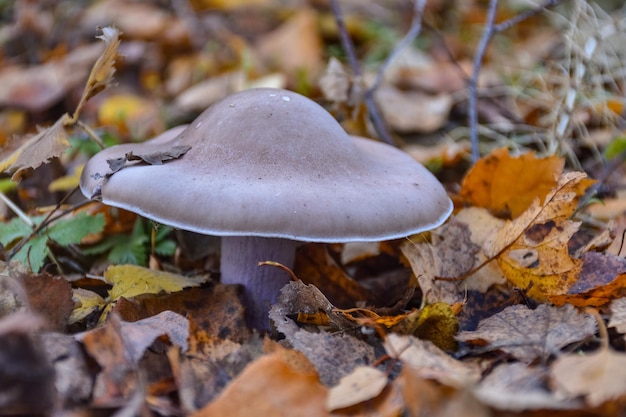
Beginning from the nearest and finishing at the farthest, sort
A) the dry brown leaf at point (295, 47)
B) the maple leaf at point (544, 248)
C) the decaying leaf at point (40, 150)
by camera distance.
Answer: the maple leaf at point (544, 248) < the decaying leaf at point (40, 150) < the dry brown leaf at point (295, 47)

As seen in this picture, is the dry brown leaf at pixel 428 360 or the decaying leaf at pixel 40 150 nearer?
the dry brown leaf at pixel 428 360

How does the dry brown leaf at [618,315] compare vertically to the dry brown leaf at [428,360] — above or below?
above

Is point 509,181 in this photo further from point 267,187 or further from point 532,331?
point 267,187

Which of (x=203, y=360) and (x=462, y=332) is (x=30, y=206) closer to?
(x=203, y=360)

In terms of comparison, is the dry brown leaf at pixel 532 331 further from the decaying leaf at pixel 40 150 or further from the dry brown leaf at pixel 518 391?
the decaying leaf at pixel 40 150

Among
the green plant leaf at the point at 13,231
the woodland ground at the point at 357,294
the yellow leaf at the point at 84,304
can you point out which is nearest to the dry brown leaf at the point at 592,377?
the woodland ground at the point at 357,294

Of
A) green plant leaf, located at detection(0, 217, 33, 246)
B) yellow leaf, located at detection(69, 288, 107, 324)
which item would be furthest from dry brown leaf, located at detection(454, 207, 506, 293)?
green plant leaf, located at detection(0, 217, 33, 246)

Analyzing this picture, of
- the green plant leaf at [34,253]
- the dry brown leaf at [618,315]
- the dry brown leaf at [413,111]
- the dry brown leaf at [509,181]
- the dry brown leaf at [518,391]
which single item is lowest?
the dry brown leaf at [413,111]
